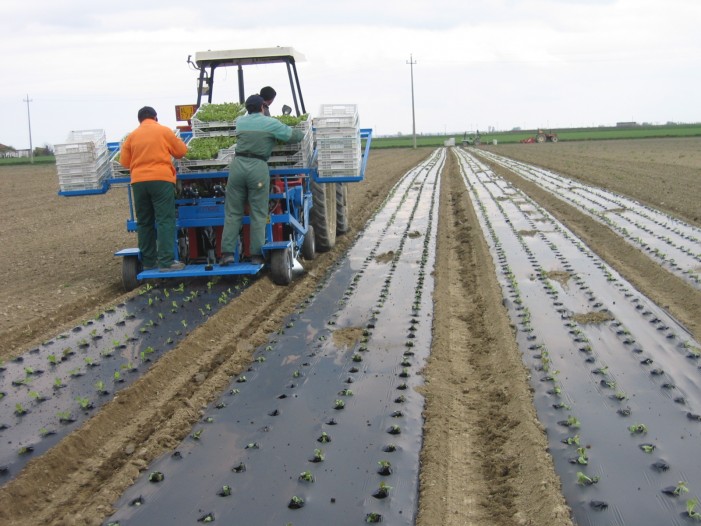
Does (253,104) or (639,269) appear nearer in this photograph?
(253,104)

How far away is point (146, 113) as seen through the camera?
6980 millimetres

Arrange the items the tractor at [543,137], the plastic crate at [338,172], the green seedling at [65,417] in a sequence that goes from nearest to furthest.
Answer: the green seedling at [65,417] < the plastic crate at [338,172] < the tractor at [543,137]

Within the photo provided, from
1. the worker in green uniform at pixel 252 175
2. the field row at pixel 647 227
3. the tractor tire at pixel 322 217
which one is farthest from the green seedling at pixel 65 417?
the field row at pixel 647 227

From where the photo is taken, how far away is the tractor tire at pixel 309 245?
8641mm

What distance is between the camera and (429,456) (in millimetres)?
3557

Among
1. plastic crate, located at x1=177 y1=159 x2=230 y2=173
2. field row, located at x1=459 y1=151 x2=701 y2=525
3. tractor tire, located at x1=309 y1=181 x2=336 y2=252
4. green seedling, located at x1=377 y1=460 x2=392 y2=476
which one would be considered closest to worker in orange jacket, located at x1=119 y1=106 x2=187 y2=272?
plastic crate, located at x1=177 y1=159 x2=230 y2=173

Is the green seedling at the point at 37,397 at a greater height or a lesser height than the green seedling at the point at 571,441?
greater

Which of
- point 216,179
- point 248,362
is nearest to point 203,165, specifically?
point 216,179

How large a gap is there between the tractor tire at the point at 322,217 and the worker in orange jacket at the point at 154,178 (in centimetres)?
246

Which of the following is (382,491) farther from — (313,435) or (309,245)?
(309,245)

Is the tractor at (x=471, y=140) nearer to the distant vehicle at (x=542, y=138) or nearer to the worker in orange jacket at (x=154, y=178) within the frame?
the distant vehicle at (x=542, y=138)

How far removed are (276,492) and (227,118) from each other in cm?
513

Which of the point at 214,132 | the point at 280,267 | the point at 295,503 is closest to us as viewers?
the point at 295,503

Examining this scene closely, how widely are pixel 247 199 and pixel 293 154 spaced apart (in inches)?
30.1
